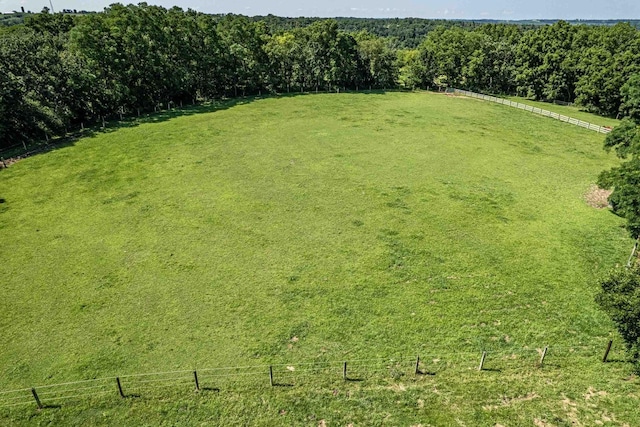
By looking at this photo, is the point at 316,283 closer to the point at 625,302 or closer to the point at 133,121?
the point at 625,302

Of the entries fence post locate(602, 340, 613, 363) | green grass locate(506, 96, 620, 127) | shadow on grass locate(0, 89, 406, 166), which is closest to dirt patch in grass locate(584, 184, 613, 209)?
fence post locate(602, 340, 613, 363)

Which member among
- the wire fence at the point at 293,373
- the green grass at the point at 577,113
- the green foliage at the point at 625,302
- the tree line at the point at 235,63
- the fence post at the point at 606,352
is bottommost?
the wire fence at the point at 293,373

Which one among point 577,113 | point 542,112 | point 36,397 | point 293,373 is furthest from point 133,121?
point 577,113

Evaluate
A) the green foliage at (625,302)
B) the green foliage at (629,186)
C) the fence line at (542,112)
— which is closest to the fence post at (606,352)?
the green foliage at (625,302)

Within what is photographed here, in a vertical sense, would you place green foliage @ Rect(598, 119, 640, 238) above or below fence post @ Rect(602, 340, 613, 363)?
above

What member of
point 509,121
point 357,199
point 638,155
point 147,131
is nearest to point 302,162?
point 357,199

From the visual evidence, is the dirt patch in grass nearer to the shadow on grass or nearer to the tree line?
the tree line

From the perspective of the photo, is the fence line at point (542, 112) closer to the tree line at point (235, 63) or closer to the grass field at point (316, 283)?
the tree line at point (235, 63)
